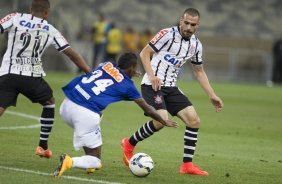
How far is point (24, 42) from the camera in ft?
36.8

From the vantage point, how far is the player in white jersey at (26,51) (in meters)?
11.2

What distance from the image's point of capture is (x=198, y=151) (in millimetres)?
14281

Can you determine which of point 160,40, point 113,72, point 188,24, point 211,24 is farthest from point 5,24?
point 211,24

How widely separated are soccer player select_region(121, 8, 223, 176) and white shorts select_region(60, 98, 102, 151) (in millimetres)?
1565

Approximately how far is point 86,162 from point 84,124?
0.49 meters

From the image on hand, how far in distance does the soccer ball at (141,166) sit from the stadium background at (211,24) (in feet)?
96.4

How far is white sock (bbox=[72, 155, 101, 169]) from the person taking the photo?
10.1 meters

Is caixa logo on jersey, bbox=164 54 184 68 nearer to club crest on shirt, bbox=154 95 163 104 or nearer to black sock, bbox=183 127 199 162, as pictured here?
club crest on shirt, bbox=154 95 163 104

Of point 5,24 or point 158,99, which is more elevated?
point 5,24

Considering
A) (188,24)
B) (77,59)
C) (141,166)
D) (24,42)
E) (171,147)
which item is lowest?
(171,147)

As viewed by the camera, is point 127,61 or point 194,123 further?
point 194,123

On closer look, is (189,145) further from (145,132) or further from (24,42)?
(24,42)

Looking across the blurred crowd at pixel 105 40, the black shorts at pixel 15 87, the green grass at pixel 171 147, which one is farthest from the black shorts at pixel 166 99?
the blurred crowd at pixel 105 40

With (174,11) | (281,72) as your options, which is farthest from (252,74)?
(174,11)
